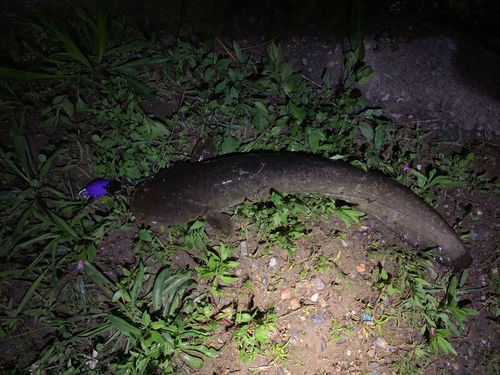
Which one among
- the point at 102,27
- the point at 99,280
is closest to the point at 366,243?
the point at 99,280

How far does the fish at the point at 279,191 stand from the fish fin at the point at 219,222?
13 millimetres

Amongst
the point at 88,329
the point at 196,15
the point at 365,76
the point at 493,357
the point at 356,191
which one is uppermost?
the point at 196,15

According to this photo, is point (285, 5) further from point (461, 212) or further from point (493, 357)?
point (493, 357)

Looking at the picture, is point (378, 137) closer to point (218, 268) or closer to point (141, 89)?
point (218, 268)

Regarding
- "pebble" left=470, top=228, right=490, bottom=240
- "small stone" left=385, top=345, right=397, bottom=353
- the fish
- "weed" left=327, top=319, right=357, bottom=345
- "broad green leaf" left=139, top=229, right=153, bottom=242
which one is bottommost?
"small stone" left=385, top=345, right=397, bottom=353

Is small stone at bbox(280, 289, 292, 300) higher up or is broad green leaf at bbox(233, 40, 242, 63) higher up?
broad green leaf at bbox(233, 40, 242, 63)

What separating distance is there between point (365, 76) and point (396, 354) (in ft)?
11.9

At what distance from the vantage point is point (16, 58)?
11.9ft

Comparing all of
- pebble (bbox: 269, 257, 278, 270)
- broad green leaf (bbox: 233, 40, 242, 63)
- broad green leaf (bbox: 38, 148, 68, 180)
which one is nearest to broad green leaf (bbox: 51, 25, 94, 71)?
broad green leaf (bbox: 38, 148, 68, 180)

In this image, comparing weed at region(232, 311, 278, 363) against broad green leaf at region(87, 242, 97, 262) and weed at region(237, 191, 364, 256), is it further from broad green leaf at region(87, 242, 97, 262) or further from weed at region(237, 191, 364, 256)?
broad green leaf at region(87, 242, 97, 262)

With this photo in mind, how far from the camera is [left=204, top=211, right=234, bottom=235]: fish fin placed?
3.40 m

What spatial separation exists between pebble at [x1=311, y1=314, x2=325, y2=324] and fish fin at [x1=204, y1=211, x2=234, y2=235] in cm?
147

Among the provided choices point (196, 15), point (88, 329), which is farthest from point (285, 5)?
point (88, 329)

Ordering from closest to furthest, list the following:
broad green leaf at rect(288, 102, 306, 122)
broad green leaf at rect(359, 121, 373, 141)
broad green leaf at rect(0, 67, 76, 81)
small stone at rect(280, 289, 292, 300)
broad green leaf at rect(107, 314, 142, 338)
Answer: broad green leaf at rect(107, 314, 142, 338), broad green leaf at rect(0, 67, 76, 81), small stone at rect(280, 289, 292, 300), broad green leaf at rect(288, 102, 306, 122), broad green leaf at rect(359, 121, 373, 141)
